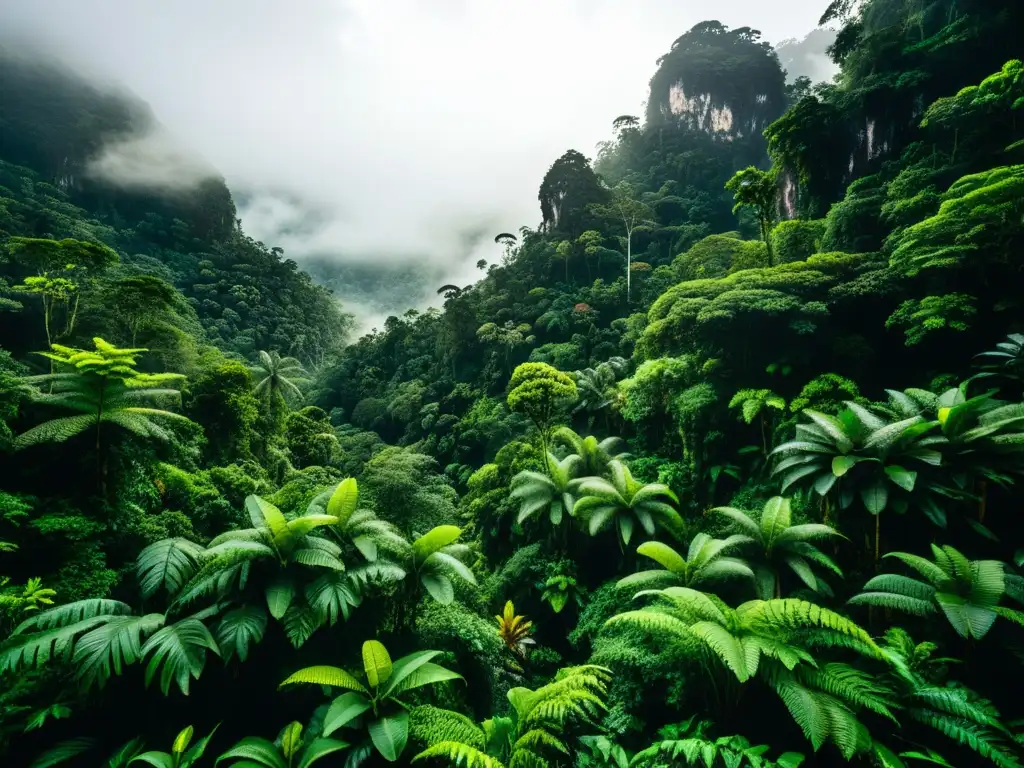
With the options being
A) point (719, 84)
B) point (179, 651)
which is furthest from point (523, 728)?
point (719, 84)

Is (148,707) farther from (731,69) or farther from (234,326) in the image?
(731,69)

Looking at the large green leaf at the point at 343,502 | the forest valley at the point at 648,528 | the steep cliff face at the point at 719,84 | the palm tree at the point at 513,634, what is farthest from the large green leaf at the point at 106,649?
the steep cliff face at the point at 719,84

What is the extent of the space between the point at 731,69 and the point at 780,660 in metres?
60.5

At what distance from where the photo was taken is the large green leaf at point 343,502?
16.3 ft

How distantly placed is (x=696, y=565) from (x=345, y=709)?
3948 millimetres

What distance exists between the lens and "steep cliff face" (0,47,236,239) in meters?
43.2

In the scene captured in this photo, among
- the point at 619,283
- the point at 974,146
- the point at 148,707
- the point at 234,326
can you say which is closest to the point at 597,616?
the point at 148,707

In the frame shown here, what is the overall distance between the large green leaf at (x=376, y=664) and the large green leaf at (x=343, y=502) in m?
1.50

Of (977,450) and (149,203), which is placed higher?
(149,203)

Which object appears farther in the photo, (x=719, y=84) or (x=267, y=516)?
(x=719, y=84)

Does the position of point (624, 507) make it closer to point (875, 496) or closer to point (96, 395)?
point (875, 496)

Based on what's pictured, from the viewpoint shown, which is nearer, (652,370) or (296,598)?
(296,598)

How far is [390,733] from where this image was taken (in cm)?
343

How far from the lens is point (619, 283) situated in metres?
25.5
